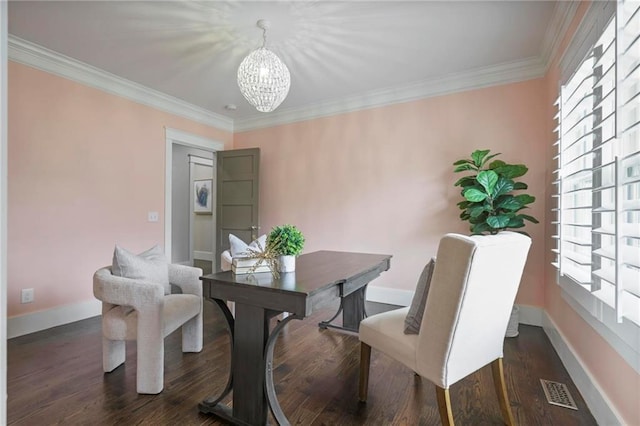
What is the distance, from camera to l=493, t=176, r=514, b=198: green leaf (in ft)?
8.90

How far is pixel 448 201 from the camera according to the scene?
3.43 meters

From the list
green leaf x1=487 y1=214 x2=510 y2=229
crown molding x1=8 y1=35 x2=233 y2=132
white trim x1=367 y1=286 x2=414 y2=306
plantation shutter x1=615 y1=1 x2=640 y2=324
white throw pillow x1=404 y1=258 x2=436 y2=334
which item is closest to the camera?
plantation shutter x1=615 y1=1 x2=640 y2=324

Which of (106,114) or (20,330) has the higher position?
(106,114)

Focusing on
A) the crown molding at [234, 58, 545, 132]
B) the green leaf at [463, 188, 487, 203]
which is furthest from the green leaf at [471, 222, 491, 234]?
the crown molding at [234, 58, 545, 132]

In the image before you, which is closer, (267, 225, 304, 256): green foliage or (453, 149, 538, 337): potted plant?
(267, 225, 304, 256): green foliage

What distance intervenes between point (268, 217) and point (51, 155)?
2.57 meters

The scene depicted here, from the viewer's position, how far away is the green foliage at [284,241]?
1.76 meters

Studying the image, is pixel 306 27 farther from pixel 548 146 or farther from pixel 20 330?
pixel 20 330

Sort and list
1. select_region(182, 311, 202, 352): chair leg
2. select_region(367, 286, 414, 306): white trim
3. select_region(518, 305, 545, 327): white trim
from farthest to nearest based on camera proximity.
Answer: select_region(367, 286, 414, 306): white trim, select_region(518, 305, 545, 327): white trim, select_region(182, 311, 202, 352): chair leg

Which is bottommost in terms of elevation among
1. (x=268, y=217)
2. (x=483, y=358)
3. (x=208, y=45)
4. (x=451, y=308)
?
(x=483, y=358)

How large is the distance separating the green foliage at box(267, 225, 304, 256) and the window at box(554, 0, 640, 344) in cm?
146

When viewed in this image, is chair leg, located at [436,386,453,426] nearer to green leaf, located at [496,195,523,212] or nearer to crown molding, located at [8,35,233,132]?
green leaf, located at [496,195,523,212]

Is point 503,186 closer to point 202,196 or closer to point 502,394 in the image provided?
point 502,394

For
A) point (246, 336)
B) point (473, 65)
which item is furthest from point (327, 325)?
point (473, 65)
